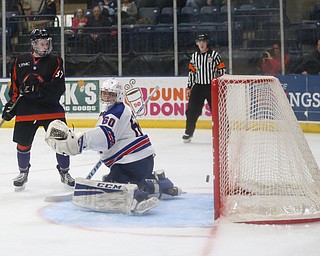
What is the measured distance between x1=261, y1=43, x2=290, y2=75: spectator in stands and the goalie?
17.9ft

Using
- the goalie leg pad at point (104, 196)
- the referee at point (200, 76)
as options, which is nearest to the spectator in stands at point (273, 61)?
the referee at point (200, 76)

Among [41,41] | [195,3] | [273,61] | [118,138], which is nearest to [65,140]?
[118,138]

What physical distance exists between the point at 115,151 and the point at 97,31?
6310mm

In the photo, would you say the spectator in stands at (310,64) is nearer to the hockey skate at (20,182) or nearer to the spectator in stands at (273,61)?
the spectator in stands at (273,61)

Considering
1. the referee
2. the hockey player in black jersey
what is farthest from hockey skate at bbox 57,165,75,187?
the referee

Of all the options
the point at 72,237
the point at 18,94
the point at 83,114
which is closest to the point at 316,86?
the point at 83,114

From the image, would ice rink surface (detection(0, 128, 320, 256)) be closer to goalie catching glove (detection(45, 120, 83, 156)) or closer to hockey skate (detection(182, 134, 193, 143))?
goalie catching glove (detection(45, 120, 83, 156))

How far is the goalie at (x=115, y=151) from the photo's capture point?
446 centimetres

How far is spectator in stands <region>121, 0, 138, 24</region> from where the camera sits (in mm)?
10635

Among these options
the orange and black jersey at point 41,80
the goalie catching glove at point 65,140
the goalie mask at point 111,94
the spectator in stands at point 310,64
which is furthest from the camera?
the spectator in stands at point 310,64

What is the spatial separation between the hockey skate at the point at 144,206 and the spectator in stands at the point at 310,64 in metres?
5.63

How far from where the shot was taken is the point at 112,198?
4.51 m

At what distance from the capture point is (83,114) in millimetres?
10125

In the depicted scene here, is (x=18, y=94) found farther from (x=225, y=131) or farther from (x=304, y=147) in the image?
(x=304, y=147)
